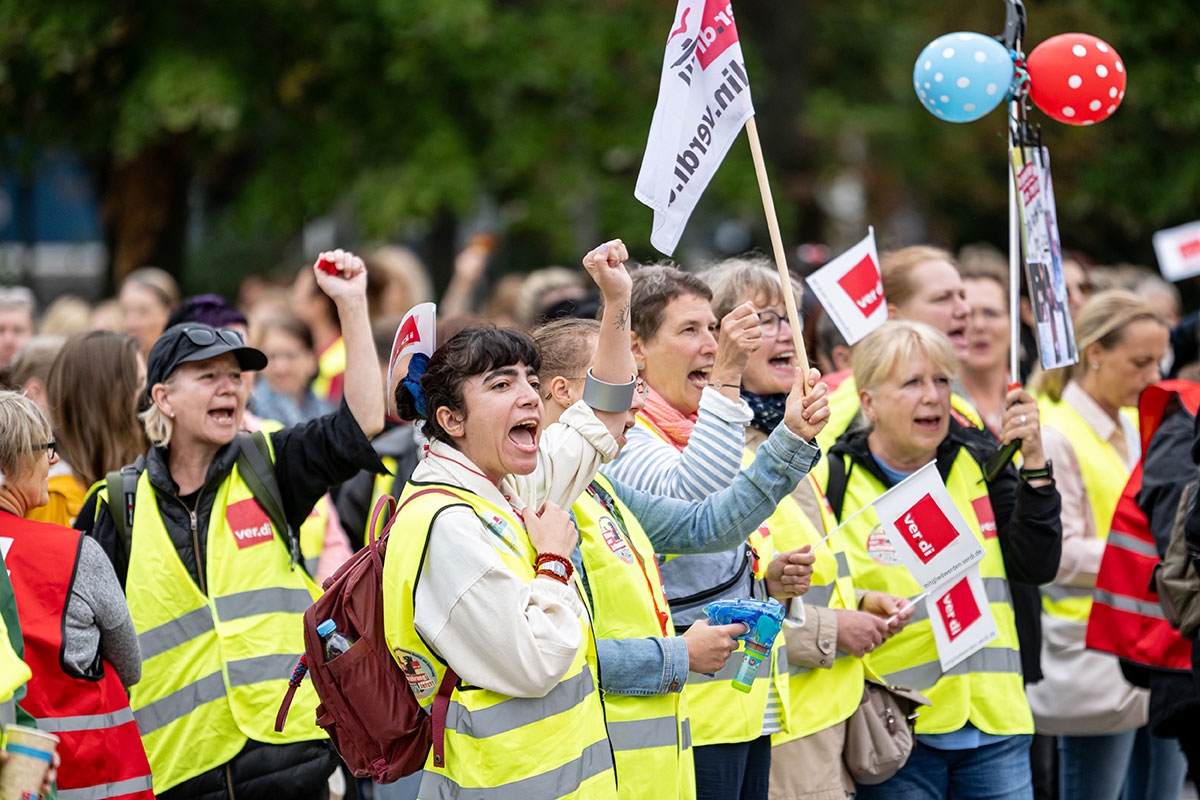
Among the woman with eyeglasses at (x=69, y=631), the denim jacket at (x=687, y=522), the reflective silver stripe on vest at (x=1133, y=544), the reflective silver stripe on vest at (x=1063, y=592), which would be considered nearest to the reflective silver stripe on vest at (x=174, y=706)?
the woman with eyeglasses at (x=69, y=631)

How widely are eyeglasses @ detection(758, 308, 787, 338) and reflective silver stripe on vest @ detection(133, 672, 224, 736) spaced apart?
2.19 metres

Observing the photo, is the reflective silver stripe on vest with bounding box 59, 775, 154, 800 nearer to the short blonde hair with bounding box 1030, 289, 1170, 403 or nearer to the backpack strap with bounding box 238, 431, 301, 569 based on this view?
the backpack strap with bounding box 238, 431, 301, 569

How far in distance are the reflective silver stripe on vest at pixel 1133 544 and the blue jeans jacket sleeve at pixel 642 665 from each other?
244cm

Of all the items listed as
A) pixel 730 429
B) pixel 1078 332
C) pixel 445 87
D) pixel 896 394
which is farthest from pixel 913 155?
pixel 730 429

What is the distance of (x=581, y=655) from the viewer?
376 cm

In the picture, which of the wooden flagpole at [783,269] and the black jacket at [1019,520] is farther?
the black jacket at [1019,520]

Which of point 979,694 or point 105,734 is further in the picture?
point 979,694

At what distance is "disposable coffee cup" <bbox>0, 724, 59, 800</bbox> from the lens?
11.0 feet

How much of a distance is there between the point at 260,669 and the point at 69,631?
710 mm

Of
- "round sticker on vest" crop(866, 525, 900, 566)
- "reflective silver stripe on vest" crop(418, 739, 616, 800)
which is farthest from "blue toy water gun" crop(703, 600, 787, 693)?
"round sticker on vest" crop(866, 525, 900, 566)

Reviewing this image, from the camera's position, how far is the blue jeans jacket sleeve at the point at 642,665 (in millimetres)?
3992

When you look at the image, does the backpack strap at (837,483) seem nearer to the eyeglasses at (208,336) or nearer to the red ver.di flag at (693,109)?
the red ver.di flag at (693,109)

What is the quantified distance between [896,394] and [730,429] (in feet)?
3.96

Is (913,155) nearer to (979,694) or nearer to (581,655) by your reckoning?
(979,694)
